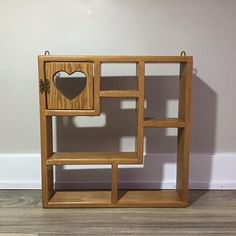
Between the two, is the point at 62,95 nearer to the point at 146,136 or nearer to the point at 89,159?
the point at 89,159

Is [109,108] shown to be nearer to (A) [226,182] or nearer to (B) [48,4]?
(B) [48,4]

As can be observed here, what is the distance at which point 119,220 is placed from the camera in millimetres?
1081

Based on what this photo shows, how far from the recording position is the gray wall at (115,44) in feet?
4.27

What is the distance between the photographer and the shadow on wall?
1.36 m

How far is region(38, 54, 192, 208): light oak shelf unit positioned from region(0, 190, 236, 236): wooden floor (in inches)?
1.7

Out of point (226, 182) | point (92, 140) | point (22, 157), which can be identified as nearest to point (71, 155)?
point (92, 140)

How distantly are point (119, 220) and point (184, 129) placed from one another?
0.40m

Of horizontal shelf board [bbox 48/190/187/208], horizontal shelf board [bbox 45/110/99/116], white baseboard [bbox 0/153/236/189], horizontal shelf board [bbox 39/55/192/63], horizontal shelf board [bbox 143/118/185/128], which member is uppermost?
horizontal shelf board [bbox 39/55/192/63]

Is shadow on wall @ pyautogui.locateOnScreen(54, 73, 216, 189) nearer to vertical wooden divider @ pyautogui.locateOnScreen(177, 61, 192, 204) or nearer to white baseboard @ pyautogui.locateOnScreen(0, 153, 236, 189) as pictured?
white baseboard @ pyautogui.locateOnScreen(0, 153, 236, 189)

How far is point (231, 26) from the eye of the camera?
1320 millimetres

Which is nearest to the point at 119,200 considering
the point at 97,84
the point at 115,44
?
the point at 97,84

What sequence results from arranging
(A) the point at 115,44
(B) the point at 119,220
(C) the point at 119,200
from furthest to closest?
(A) the point at 115,44 < (C) the point at 119,200 < (B) the point at 119,220

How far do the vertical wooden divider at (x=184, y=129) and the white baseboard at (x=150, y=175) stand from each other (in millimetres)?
177

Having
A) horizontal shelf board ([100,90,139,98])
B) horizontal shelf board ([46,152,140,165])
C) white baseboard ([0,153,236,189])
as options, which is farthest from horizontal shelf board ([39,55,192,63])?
white baseboard ([0,153,236,189])
